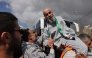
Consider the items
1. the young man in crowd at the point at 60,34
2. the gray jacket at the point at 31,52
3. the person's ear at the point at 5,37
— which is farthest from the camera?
the young man in crowd at the point at 60,34

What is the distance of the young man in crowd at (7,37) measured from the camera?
1486mm

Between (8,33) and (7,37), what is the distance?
0.04 meters

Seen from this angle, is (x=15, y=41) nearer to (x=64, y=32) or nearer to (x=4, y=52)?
(x=4, y=52)

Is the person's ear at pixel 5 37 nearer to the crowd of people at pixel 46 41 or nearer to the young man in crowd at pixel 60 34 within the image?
the crowd of people at pixel 46 41

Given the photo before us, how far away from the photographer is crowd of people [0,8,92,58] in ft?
4.94

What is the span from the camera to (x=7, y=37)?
4.88 feet

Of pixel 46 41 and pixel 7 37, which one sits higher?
pixel 46 41

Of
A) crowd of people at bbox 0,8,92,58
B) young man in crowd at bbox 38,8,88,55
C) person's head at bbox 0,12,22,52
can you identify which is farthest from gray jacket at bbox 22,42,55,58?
person's head at bbox 0,12,22,52

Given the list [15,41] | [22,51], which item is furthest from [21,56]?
[15,41]

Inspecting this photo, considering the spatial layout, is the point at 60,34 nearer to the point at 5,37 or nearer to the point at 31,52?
the point at 31,52

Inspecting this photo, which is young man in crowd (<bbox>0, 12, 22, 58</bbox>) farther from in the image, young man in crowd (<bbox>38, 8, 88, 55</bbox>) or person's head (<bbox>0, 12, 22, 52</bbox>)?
young man in crowd (<bbox>38, 8, 88, 55</bbox>)

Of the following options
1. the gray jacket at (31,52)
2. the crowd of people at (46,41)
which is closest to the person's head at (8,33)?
the crowd of people at (46,41)

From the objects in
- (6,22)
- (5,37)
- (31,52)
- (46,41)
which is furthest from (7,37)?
(46,41)

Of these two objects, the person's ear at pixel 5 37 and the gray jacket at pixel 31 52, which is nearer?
the person's ear at pixel 5 37
